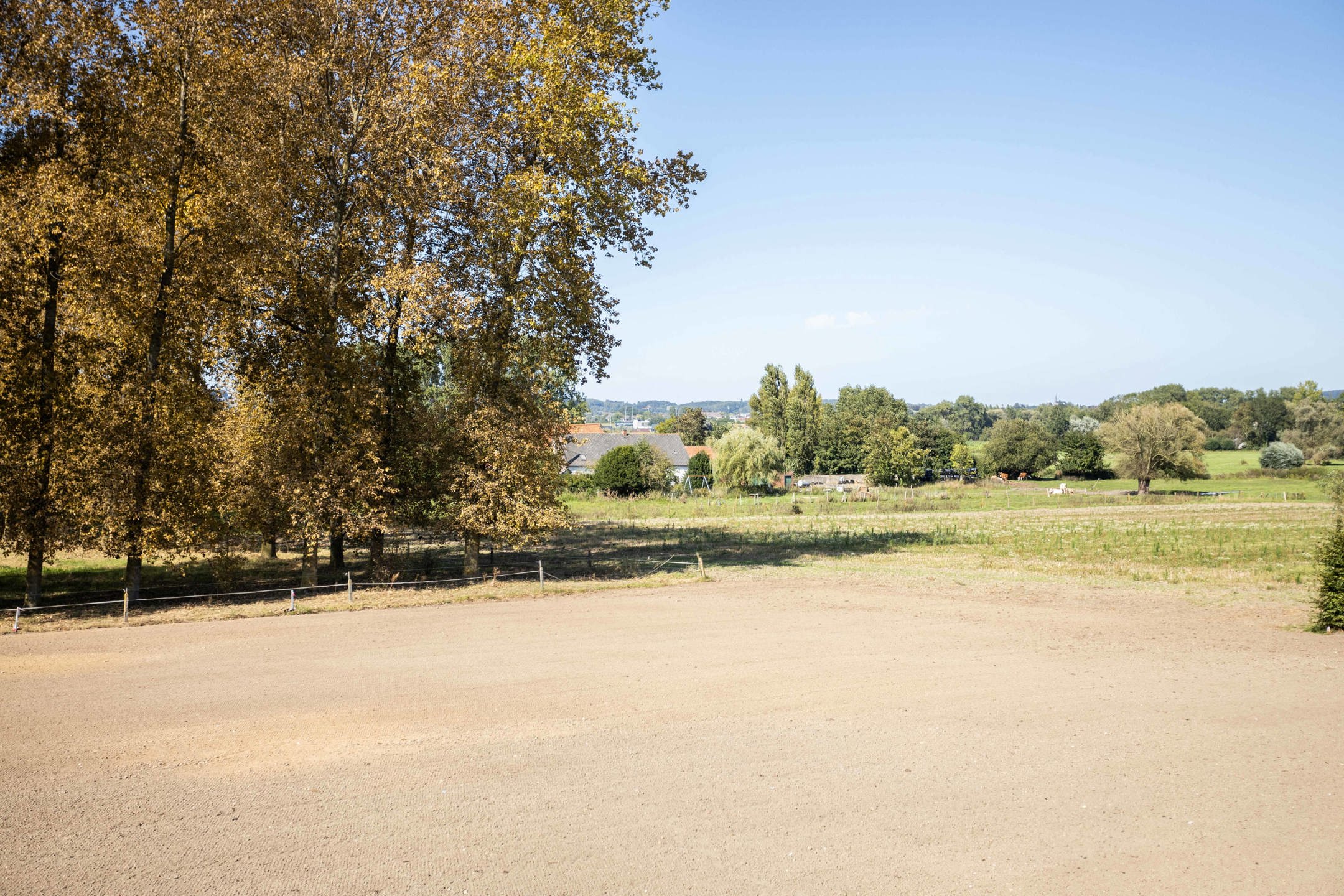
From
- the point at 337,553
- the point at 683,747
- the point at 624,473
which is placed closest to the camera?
the point at 683,747

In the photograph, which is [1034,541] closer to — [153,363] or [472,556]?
[472,556]

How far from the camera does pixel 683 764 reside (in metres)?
9.02

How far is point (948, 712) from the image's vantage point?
10664 millimetres

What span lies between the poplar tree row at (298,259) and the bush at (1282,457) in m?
84.9

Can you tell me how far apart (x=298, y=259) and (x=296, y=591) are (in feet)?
31.0

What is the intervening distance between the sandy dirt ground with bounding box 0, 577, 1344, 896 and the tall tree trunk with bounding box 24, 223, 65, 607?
4.25 meters

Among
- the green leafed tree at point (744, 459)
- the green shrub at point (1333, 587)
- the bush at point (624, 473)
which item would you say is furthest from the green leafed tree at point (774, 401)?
the green shrub at point (1333, 587)

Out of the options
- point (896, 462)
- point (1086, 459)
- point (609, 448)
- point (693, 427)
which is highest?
point (693, 427)

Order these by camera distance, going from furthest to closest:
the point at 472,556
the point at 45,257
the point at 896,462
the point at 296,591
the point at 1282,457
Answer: the point at 1282,457 < the point at 896,462 < the point at 472,556 < the point at 296,591 < the point at 45,257

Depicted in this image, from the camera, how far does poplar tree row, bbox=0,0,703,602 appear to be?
1948cm

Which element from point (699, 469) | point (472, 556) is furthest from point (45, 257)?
point (699, 469)

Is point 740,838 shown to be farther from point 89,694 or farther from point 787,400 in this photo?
point 787,400

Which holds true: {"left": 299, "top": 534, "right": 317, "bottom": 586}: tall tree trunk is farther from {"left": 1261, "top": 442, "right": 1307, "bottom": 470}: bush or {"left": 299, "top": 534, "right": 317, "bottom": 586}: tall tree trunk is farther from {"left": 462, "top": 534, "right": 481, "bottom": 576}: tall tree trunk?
{"left": 1261, "top": 442, "right": 1307, "bottom": 470}: bush

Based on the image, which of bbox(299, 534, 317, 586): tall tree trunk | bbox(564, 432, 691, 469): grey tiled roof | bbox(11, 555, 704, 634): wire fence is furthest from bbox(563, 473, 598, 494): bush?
bbox(299, 534, 317, 586): tall tree trunk
